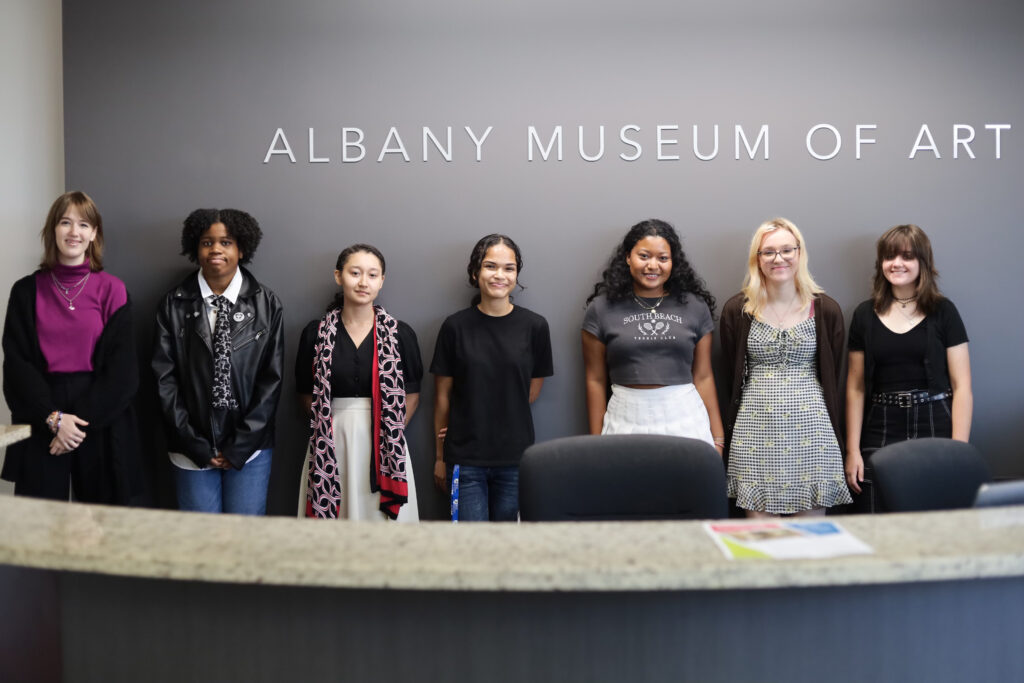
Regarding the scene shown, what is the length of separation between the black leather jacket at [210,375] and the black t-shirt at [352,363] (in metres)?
0.14

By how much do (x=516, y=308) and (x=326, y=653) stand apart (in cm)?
252

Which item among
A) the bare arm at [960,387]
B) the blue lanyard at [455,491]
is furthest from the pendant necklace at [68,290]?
the bare arm at [960,387]

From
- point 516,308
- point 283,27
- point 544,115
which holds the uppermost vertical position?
point 283,27

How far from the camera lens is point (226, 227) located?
3545 millimetres

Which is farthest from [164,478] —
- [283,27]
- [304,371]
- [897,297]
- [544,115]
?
[897,297]

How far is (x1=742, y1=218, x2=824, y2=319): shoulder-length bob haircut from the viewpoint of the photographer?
11.4ft

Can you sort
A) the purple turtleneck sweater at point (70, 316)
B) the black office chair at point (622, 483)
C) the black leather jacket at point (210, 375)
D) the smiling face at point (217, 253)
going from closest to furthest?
the black office chair at point (622, 483), the purple turtleneck sweater at point (70, 316), the black leather jacket at point (210, 375), the smiling face at point (217, 253)

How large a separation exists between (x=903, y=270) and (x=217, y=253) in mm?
3310

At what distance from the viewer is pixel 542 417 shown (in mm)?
3836

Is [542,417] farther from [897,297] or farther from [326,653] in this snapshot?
[326,653]

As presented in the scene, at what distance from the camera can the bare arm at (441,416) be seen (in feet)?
11.9

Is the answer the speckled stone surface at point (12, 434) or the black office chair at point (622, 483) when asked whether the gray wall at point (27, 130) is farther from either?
the black office chair at point (622, 483)

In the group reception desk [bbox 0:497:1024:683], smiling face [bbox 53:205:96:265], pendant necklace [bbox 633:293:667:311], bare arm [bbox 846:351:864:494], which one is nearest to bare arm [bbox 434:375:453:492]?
pendant necklace [bbox 633:293:667:311]

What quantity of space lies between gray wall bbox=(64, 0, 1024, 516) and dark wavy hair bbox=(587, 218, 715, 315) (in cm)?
16
